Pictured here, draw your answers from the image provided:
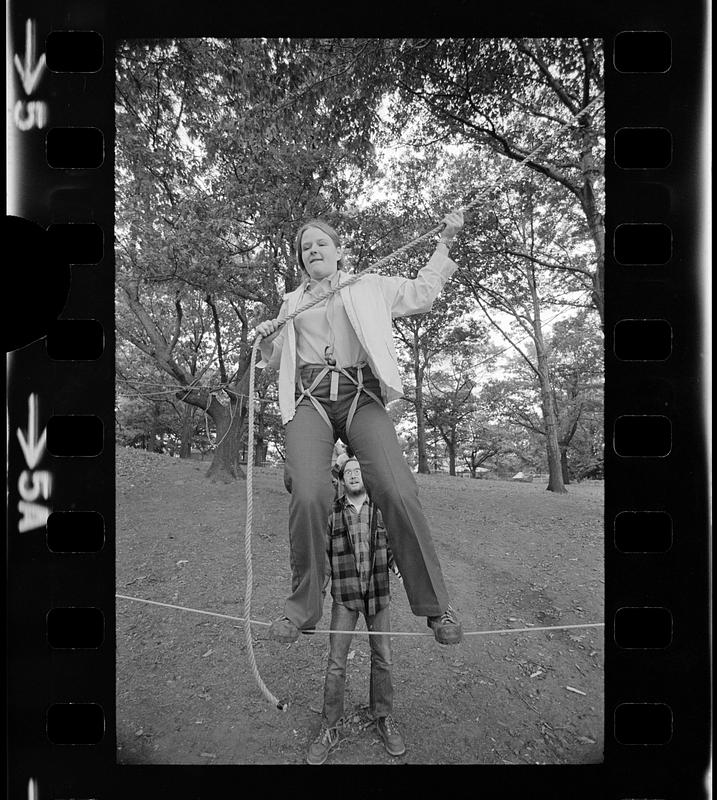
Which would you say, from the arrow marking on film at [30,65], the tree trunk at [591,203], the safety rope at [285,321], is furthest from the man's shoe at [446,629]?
the arrow marking on film at [30,65]

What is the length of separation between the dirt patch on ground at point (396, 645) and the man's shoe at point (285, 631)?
1.40ft

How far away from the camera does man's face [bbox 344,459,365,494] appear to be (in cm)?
187

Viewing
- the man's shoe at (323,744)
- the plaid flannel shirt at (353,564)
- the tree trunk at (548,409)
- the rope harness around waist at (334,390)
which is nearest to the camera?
the man's shoe at (323,744)

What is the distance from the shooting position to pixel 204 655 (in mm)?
1906

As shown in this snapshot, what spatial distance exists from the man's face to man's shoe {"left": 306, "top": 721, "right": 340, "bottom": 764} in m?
1.06

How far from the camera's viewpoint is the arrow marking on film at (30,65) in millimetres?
1098

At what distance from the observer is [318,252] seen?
162cm

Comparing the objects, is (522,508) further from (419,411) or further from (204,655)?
(204,655)

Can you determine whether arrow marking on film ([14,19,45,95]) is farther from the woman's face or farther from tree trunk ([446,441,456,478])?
tree trunk ([446,441,456,478])

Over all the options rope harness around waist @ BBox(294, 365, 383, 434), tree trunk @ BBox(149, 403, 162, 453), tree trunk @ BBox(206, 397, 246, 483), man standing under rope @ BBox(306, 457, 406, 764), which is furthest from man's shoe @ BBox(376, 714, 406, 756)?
tree trunk @ BBox(149, 403, 162, 453)

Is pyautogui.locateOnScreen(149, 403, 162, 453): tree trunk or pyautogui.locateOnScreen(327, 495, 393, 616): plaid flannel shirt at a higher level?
pyautogui.locateOnScreen(149, 403, 162, 453): tree trunk
